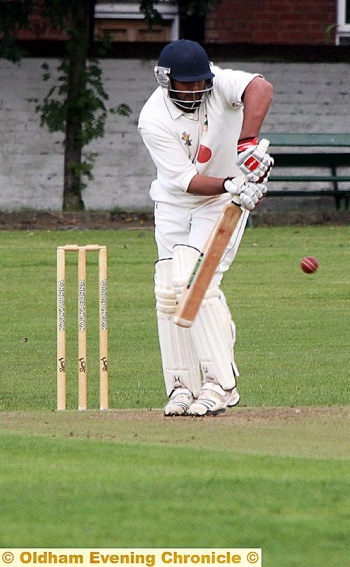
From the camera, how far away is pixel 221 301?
6.98 m

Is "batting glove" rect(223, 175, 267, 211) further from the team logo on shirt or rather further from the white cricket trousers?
the team logo on shirt

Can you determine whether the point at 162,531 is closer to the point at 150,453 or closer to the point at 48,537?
the point at 48,537

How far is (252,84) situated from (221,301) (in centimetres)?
102

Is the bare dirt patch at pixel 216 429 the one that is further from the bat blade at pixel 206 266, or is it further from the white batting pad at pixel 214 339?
the bat blade at pixel 206 266

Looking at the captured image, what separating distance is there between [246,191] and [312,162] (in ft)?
44.2

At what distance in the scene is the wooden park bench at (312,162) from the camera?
63.6ft

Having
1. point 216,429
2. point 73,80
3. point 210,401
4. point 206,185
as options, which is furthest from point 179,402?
point 73,80

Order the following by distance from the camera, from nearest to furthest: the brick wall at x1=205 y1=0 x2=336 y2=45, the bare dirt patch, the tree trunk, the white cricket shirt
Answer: the bare dirt patch, the white cricket shirt, the tree trunk, the brick wall at x1=205 y1=0 x2=336 y2=45

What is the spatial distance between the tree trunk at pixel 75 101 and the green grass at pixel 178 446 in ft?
21.6

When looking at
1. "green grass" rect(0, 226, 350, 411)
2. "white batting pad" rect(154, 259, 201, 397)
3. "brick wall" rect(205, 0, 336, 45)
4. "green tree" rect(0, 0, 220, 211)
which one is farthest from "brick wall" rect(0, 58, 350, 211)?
"white batting pad" rect(154, 259, 201, 397)

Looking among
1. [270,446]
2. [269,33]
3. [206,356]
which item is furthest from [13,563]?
[269,33]

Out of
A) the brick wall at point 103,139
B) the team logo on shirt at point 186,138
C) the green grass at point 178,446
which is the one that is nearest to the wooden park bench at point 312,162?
the brick wall at point 103,139

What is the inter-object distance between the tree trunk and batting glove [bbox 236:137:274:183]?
40.7 feet

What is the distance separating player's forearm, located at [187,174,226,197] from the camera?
6.67 metres
